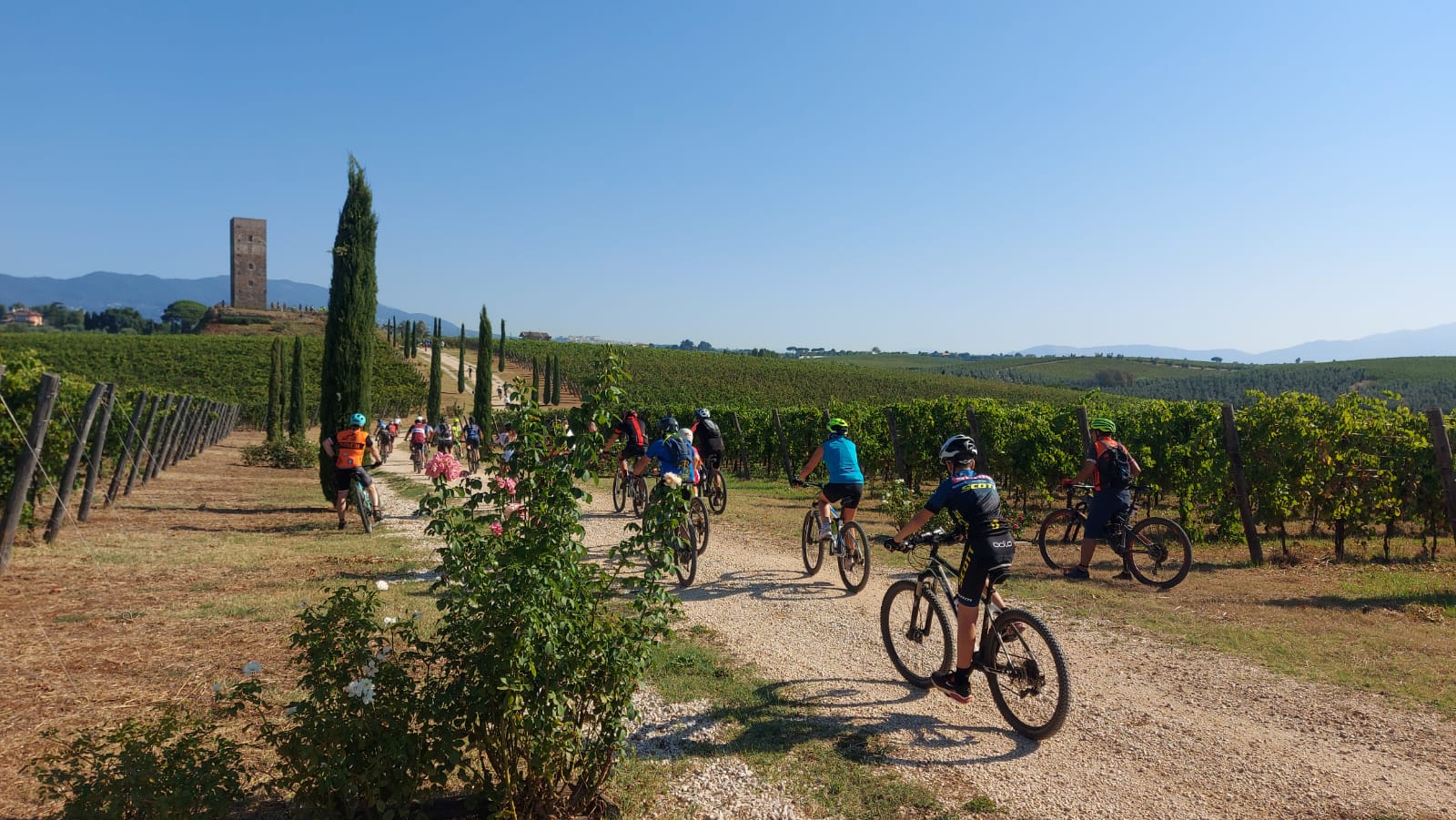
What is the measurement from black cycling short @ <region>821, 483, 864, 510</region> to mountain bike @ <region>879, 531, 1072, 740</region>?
2.55 meters

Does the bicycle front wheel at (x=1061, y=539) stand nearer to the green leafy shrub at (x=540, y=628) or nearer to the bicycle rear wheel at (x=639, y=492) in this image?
the bicycle rear wheel at (x=639, y=492)

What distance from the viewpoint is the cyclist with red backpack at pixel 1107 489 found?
927cm

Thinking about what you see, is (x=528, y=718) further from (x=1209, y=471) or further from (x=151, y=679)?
(x=1209, y=471)

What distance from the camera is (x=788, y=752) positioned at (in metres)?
4.77

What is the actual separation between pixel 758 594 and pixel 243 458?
23.2 meters

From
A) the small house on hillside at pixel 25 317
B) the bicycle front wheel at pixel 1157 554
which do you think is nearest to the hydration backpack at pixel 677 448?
the bicycle front wheel at pixel 1157 554

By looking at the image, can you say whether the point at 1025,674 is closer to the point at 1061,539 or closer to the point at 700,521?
the point at 700,521

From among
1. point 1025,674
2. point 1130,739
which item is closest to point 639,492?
point 1025,674

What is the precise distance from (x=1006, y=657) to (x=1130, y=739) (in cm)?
84

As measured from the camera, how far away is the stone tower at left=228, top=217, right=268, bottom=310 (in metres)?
137

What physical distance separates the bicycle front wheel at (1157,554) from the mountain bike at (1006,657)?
4.22 m

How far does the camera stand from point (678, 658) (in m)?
6.44

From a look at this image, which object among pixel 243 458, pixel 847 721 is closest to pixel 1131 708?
pixel 847 721

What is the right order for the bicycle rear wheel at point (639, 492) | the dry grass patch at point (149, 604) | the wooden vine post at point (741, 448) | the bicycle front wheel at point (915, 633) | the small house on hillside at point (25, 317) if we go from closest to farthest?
the dry grass patch at point (149, 604) < the bicycle front wheel at point (915, 633) < the bicycle rear wheel at point (639, 492) < the wooden vine post at point (741, 448) < the small house on hillside at point (25, 317)
